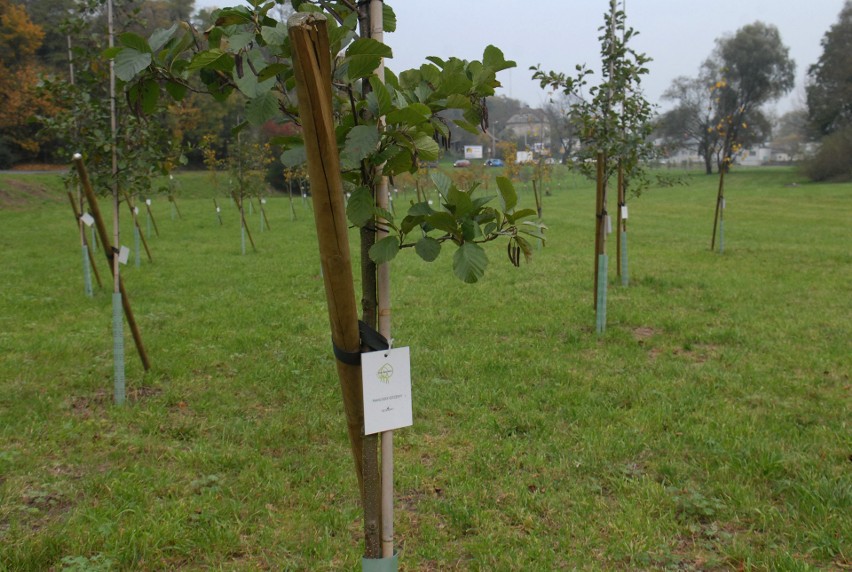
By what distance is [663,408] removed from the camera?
4191mm

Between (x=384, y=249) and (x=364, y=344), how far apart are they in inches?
10.0

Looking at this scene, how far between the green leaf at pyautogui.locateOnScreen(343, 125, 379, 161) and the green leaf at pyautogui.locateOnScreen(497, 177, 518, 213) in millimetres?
297

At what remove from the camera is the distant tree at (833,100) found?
35062 millimetres

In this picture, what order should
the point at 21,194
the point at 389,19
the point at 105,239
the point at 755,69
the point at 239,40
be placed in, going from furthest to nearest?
the point at 755,69, the point at 21,194, the point at 105,239, the point at 389,19, the point at 239,40

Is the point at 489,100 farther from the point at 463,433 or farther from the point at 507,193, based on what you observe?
the point at 507,193

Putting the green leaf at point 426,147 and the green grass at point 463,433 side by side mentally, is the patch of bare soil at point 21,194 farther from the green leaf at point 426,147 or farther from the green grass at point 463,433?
the green leaf at point 426,147

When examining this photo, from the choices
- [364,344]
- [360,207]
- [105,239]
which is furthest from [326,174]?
[105,239]

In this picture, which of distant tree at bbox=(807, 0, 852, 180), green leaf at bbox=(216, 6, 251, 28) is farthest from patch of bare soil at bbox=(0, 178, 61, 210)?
distant tree at bbox=(807, 0, 852, 180)

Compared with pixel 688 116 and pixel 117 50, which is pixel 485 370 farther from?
pixel 688 116

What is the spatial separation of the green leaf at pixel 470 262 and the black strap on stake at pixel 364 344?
0.29m

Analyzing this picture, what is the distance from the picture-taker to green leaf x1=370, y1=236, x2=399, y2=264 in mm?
1508

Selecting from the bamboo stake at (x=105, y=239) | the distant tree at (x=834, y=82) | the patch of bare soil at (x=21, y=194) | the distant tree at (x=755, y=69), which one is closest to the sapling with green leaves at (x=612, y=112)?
the bamboo stake at (x=105, y=239)

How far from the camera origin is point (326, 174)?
1.39 metres

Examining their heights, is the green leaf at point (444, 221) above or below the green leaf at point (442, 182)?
below
